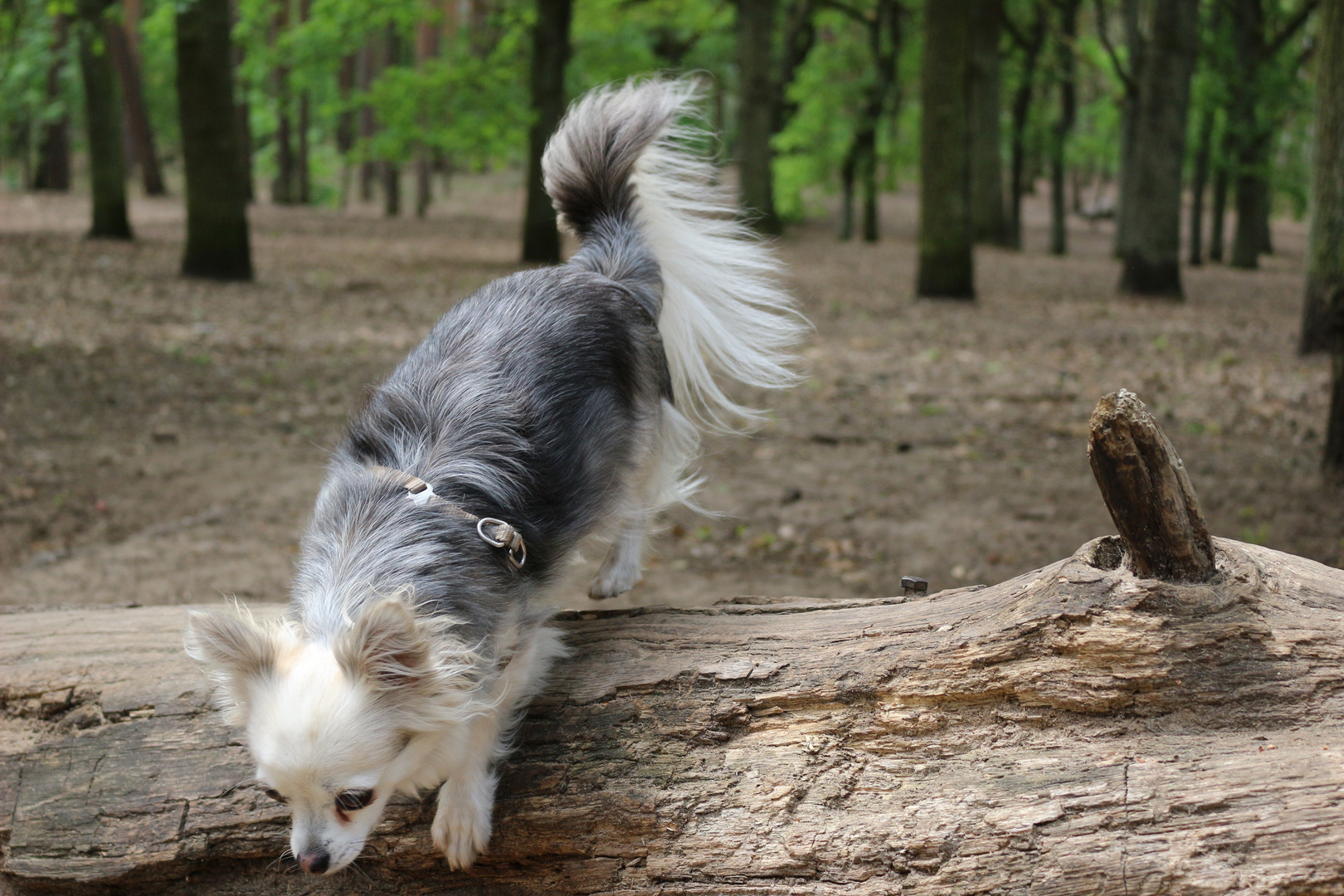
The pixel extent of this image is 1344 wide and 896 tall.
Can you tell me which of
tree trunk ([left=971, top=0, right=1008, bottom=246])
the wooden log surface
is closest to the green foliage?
tree trunk ([left=971, top=0, right=1008, bottom=246])

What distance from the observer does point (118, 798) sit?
3.11 m

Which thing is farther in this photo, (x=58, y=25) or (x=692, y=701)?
(x=58, y=25)

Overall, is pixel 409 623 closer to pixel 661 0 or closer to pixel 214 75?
pixel 214 75

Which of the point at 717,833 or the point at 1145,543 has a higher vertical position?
the point at 1145,543

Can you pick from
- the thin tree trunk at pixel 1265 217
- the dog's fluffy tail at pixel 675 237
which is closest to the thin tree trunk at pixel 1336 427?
the dog's fluffy tail at pixel 675 237

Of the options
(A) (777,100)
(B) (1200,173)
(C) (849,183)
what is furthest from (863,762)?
(A) (777,100)

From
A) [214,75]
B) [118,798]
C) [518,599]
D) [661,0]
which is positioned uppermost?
[661,0]

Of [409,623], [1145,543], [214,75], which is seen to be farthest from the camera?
A: [214,75]

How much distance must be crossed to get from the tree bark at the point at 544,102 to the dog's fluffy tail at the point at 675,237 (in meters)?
11.7

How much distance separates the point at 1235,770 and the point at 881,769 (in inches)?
32.5

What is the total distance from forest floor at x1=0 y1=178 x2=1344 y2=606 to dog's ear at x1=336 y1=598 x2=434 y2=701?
3.13 ft

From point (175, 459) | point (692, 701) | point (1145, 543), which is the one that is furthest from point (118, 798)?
point (175, 459)

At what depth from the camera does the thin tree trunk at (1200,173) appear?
22.9m

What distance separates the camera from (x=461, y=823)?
2777 mm
